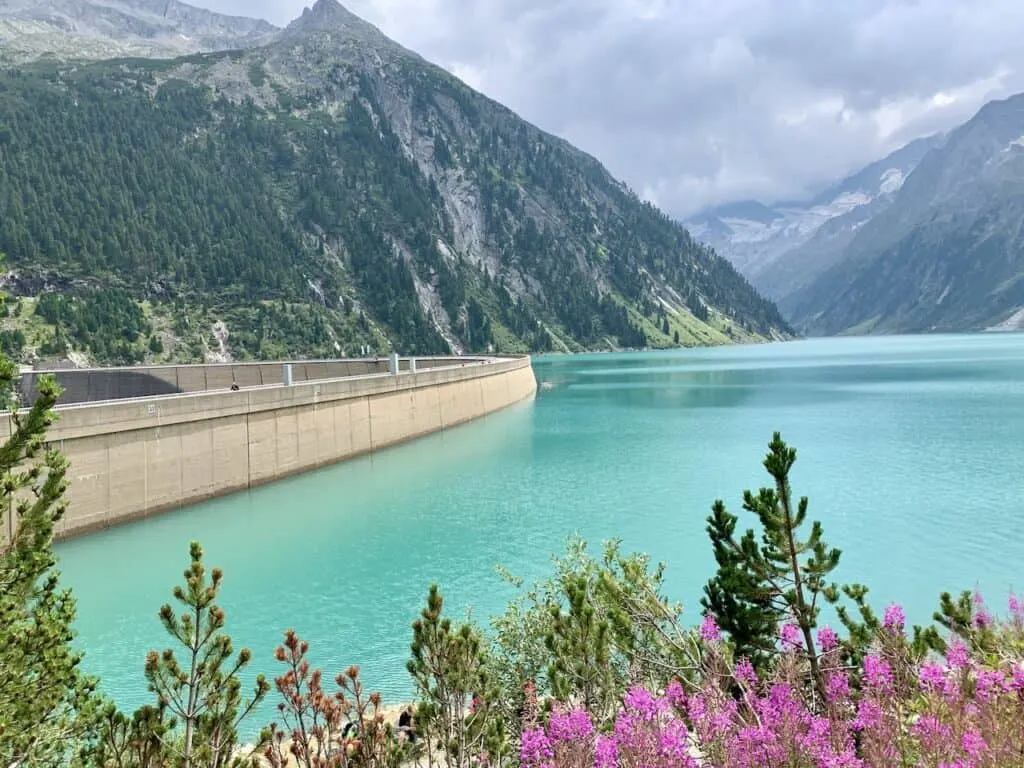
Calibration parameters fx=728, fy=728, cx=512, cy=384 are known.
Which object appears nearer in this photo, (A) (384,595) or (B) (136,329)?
(A) (384,595)

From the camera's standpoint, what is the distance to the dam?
29188 millimetres

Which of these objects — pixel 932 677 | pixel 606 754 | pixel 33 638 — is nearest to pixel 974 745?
pixel 932 677

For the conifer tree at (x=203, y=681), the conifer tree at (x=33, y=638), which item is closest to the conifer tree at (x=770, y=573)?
the conifer tree at (x=203, y=681)

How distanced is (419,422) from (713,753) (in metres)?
51.2

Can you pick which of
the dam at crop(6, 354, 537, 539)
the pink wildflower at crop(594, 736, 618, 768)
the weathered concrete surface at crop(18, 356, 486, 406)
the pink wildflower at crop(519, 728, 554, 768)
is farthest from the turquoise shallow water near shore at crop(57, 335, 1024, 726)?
the weathered concrete surface at crop(18, 356, 486, 406)

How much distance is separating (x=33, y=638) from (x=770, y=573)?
8.12 m

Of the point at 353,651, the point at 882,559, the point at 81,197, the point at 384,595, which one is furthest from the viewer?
the point at 81,197

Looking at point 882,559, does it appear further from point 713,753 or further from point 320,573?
point 713,753

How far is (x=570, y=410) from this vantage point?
72938 mm

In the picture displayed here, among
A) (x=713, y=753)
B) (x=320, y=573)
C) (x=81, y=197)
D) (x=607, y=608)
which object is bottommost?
(x=320, y=573)

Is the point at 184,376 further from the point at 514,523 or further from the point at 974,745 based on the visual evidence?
the point at 974,745

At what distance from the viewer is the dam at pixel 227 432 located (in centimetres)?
2919

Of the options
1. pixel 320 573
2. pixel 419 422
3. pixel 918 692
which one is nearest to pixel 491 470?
pixel 419 422

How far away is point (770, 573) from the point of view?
8805 millimetres
